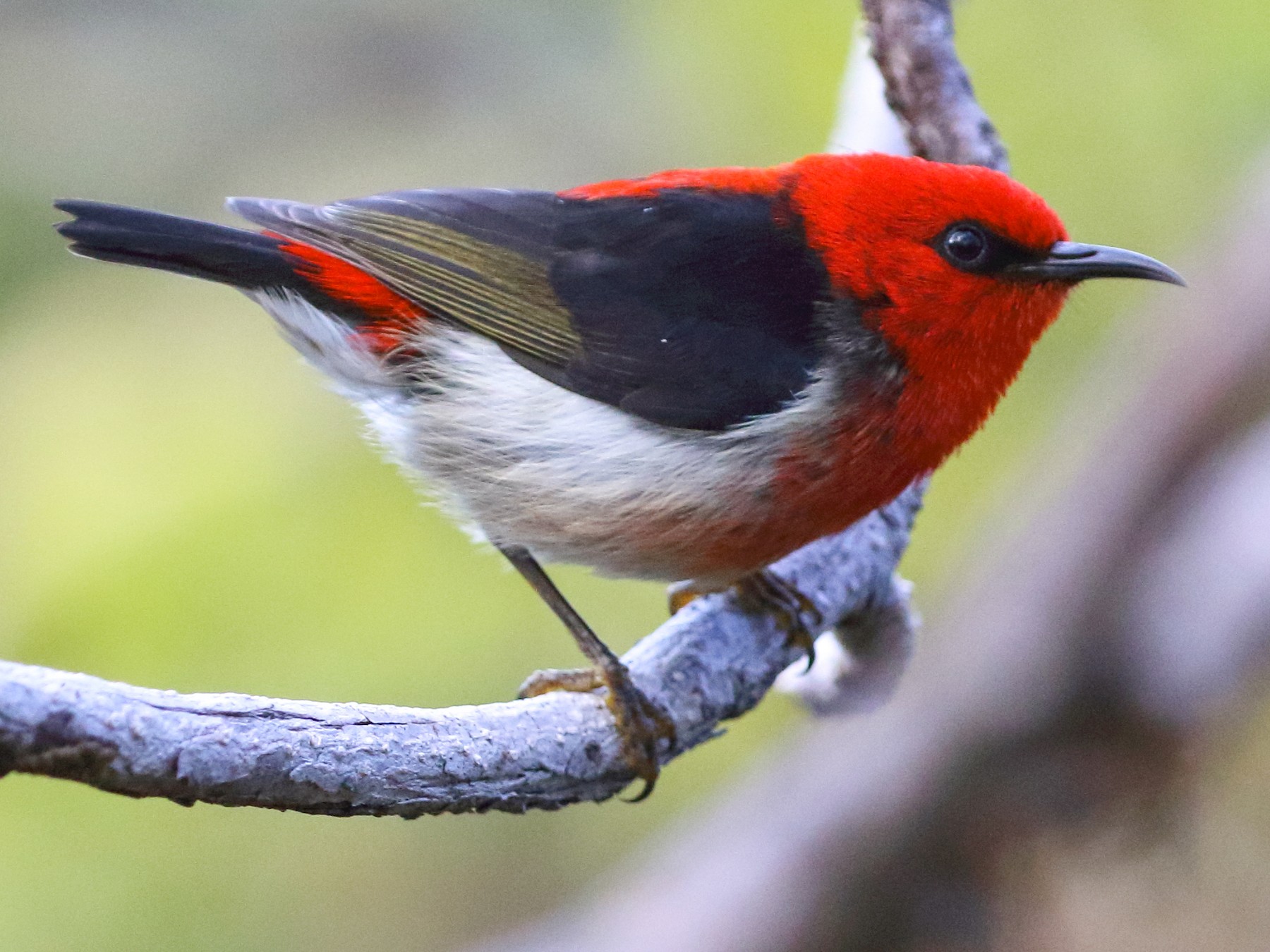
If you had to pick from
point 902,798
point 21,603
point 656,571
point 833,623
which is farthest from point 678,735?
point 21,603

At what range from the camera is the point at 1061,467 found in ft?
17.5

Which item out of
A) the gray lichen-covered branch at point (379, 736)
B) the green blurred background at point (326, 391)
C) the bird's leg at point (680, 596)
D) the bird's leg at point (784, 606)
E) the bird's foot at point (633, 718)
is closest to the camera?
the gray lichen-covered branch at point (379, 736)

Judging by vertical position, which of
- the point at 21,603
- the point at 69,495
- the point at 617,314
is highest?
the point at 617,314

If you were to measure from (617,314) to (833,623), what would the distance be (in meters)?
1.00

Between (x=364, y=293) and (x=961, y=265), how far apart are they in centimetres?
143

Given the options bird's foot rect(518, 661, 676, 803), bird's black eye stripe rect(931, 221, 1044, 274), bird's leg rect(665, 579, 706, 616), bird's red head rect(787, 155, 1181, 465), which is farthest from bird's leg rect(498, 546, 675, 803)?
bird's black eye stripe rect(931, 221, 1044, 274)

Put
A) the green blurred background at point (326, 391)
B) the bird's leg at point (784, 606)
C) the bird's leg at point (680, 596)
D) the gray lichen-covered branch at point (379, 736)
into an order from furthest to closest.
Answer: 1. the green blurred background at point (326, 391)
2. the bird's leg at point (680, 596)
3. the bird's leg at point (784, 606)
4. the gray lichen-covered branch at point (379, 736)

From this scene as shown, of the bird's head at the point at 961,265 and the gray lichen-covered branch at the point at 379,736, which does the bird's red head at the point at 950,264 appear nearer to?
the bird's head at the point at 961,265

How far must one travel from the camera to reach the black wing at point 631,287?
3.17 metres

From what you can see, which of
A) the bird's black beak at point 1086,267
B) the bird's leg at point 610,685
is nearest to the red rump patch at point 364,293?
the bird's leg at point 610,685

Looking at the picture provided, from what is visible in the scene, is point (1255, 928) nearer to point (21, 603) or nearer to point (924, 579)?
point (924, 579)

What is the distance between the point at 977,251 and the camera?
317cm

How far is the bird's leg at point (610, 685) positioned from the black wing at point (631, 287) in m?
0.56

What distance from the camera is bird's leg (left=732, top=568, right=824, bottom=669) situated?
3.40 m
